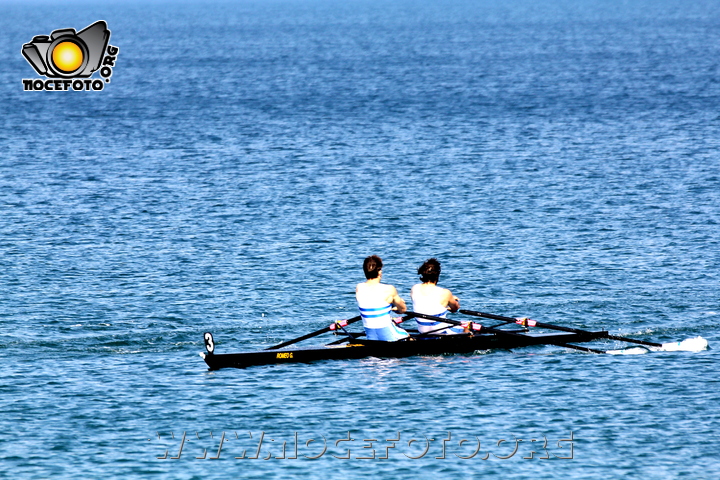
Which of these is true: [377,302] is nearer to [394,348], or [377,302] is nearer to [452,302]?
[394,348]

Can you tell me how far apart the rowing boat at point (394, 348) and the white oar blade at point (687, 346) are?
1251 millimetres

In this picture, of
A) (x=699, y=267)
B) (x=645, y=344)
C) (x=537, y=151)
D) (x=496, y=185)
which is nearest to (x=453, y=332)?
(x=645, y=344)

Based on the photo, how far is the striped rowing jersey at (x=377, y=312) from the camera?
21406 millimetres

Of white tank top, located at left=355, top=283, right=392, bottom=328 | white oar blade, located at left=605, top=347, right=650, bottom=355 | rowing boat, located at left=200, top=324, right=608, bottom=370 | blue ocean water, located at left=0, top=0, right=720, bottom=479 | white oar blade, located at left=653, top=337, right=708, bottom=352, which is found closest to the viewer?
blue ocean water, located at left=0, top=0, right=720, bottom=479

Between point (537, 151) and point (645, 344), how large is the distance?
29076 mm

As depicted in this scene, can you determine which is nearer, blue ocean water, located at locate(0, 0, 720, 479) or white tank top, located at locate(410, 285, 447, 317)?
blue ocean water, located at locate(0, 0, 720, 479)

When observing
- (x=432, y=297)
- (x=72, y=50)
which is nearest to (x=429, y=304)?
(x=432, y=297)

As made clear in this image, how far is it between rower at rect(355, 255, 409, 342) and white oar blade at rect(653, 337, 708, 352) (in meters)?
5.56

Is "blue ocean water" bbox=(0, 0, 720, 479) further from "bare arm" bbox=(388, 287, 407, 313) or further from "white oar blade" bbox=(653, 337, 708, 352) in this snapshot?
"bare arm" bbox=(388, 287, 407, 313)

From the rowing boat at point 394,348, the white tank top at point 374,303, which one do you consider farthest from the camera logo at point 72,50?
the white tank top at point 374,303

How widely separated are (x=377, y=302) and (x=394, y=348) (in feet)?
3.93

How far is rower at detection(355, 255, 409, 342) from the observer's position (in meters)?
21.2

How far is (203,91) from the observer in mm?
83750

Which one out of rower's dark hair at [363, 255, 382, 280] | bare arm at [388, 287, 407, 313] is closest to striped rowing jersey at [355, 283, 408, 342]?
bare arm at [388, 287, 407, 313]
